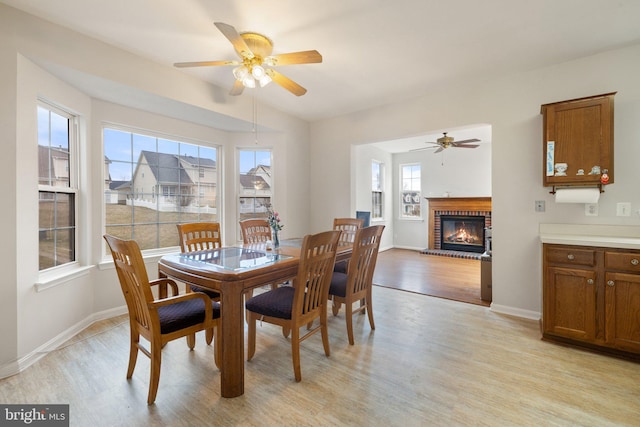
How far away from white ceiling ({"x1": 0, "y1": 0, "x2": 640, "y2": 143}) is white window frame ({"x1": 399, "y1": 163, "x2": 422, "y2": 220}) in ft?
14.2

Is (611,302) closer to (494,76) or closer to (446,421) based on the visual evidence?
(446,421)

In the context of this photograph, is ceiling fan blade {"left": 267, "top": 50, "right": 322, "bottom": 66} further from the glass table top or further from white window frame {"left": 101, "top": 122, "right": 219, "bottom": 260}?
white window frame {"left": 101, "top": 122, "right": 219, "bottom": 260}

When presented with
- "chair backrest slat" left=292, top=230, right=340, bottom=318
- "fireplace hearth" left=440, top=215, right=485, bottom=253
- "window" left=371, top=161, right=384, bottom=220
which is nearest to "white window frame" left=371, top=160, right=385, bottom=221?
"window" left=371, top=161, right=384, bottom=220

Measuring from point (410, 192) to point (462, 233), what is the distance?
1.63 metres

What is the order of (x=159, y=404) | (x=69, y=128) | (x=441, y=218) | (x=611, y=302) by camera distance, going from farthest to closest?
(x=441, y=218)
(x=69, y=128)
(x=611, y=302)
(x=159, y=404)

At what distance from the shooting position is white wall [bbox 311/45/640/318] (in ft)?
8.36

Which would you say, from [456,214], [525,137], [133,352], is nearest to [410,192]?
[456,214]

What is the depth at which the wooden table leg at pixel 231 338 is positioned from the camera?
1712 mm

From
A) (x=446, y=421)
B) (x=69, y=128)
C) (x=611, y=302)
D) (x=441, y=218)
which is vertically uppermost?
(x=69, y=128)

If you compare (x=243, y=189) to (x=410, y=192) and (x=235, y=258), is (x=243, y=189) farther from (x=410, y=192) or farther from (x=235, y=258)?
(x=410, y=192)

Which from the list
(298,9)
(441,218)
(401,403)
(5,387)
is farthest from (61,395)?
(441,218)

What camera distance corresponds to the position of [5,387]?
6.14 feet

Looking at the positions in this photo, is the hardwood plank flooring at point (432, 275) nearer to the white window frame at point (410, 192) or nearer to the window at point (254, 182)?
the white window frame at point (410, 192)

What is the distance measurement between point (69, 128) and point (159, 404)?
9.10 ft
